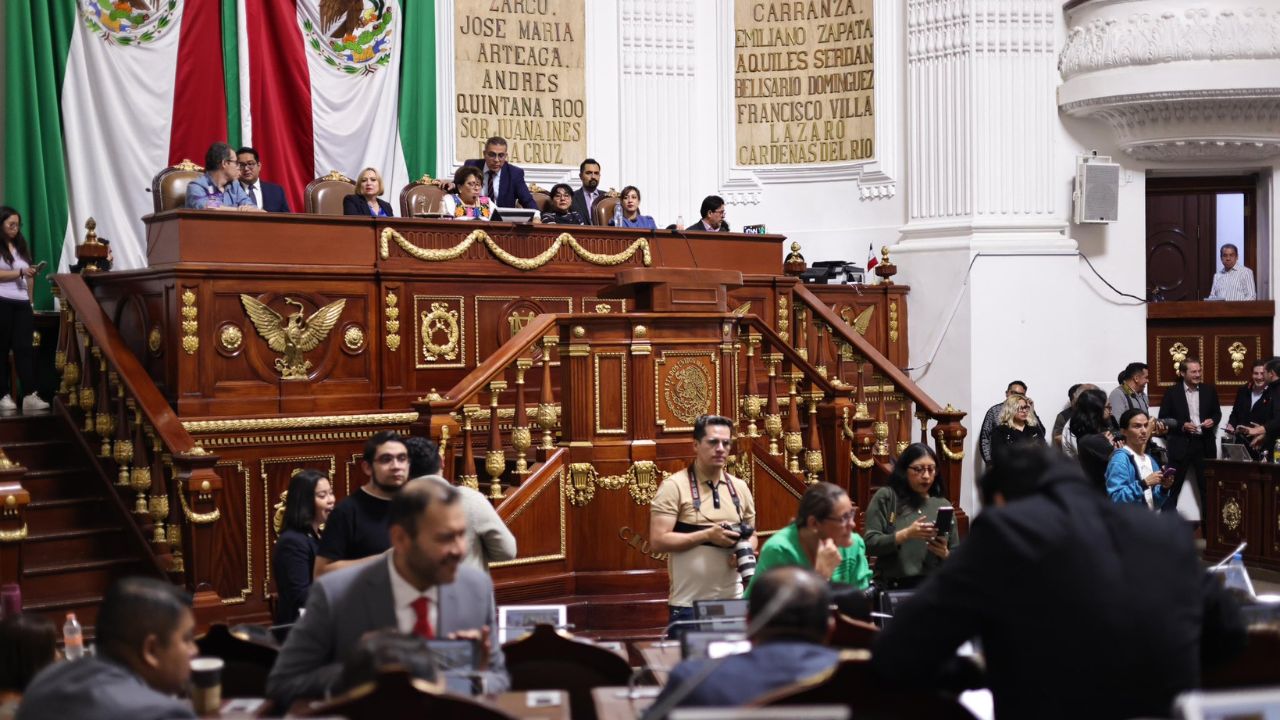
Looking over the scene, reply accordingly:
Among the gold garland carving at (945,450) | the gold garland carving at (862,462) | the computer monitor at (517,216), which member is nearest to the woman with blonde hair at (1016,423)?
the gold garland carving at (945,450)

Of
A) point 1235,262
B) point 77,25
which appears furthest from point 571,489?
point 1235,262

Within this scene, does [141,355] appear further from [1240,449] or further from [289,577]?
[1240,449]

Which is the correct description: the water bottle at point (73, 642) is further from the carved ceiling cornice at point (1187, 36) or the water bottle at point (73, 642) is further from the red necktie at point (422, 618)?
the carved ceiling cornice at point (1187, 36)

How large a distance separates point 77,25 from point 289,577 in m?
7.97

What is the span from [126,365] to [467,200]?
2.96 m

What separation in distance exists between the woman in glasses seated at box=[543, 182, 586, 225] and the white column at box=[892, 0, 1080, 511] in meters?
3.97

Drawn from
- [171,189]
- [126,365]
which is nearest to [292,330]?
[126,365]

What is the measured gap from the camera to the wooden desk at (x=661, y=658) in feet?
14.9

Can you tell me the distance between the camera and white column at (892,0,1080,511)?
13.9 m

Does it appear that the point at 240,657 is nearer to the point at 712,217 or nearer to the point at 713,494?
the point at 713,494

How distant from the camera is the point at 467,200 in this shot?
10867 millimetres

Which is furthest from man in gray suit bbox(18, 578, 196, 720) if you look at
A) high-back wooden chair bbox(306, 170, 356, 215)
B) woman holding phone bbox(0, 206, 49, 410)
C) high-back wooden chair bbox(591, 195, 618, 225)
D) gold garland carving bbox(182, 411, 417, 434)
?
high-back wooden chair bbox(591, 195, 618, 225)

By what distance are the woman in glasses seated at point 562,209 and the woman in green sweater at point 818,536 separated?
6.23 meters

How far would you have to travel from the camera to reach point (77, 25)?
12.3 metres
